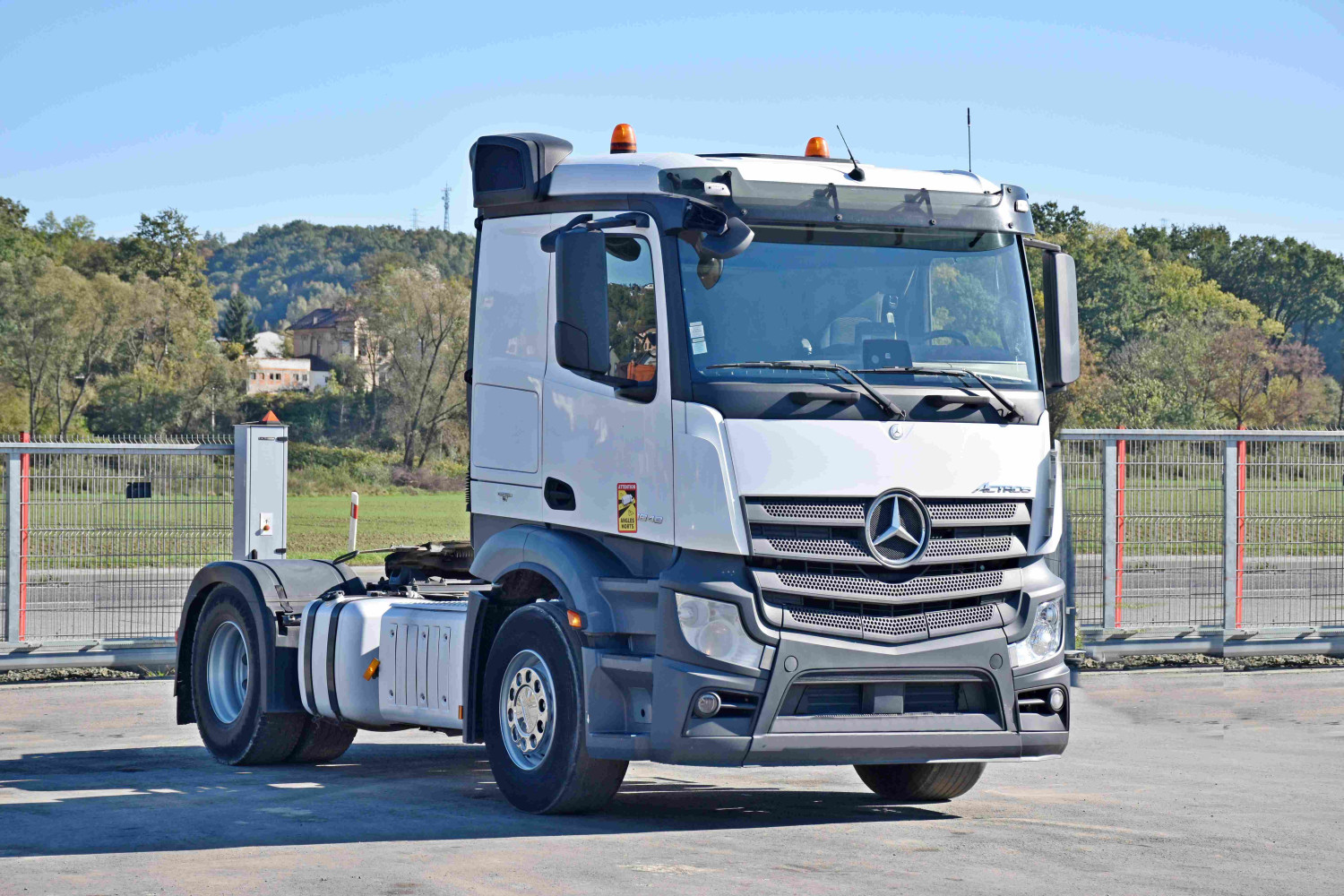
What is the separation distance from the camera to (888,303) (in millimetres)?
8281

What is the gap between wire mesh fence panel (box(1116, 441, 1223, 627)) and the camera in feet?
52.9

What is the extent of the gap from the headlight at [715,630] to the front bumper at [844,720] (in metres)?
0.09

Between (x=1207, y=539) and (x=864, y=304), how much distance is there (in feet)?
30.9

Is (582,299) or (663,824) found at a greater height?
(582,299)

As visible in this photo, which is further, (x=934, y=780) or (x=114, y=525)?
(x=114, y=525)

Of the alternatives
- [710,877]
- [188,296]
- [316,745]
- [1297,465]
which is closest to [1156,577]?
[1297,465]

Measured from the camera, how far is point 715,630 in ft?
25.4

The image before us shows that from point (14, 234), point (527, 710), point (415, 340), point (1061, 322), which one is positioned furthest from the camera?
point (14, 234)

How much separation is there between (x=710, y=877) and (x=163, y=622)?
895cm

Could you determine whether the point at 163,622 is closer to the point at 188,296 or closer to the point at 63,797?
the point at 63,797

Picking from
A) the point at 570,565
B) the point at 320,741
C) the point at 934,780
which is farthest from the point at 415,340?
the point at 570,565

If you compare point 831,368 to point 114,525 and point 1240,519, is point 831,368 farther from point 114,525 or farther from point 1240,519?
point 1240,519

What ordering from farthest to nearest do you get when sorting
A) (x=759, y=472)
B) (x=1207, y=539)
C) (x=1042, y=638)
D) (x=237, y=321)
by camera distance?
(x=237, y=321)
(x=1207, y=539)
(x=1042, y=638)
(x=759, y=472)

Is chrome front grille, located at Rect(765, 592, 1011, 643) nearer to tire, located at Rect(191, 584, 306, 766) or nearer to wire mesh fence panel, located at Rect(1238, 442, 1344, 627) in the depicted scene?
tire, located at Rect(191, 584, 306, 766)
